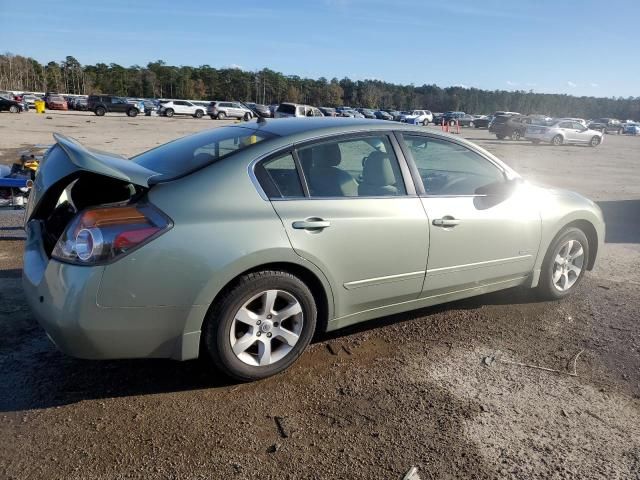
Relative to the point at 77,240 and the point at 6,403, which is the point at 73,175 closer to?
the point at 77,240

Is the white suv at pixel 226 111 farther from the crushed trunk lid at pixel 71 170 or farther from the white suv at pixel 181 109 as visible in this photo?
the crushed trunk lid at pixel 71 170

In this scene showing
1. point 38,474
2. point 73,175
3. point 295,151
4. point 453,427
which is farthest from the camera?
point 295,151

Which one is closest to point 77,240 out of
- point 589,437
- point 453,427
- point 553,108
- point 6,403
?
point 6,403

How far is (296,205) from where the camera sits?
314 cm

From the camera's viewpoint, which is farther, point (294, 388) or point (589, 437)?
point (294, 388)

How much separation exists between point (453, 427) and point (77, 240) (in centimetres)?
222

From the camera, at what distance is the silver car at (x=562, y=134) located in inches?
1173

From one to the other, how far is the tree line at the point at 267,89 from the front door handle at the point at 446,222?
108 metres

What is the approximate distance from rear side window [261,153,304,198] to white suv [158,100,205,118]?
164ft

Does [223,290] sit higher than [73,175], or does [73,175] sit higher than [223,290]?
[73,175]

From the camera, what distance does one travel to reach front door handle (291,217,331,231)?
3.09 m

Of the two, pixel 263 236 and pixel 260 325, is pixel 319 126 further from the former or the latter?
pixel 260 325

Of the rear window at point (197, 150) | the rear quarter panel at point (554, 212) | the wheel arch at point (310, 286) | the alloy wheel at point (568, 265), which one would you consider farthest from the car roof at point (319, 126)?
the alloy wheel at point (568, 265)

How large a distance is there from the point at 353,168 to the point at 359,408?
1605mm
